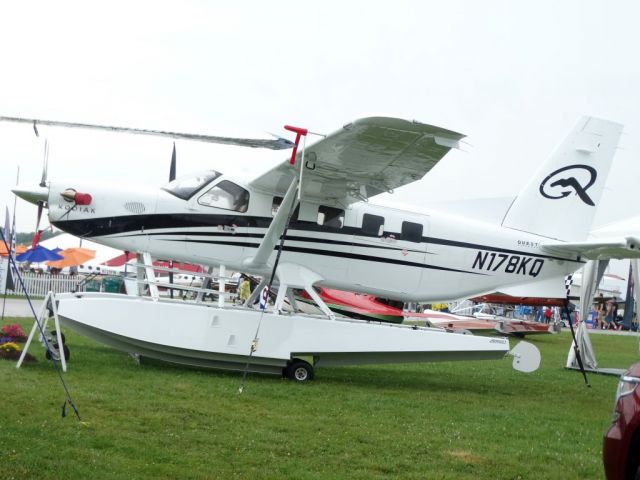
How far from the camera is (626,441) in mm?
4637

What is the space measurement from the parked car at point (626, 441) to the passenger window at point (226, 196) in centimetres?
855

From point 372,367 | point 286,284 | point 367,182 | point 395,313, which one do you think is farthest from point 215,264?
point 395,313

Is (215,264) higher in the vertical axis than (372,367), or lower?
higher

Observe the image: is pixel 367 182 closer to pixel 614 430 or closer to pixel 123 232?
pixel 123 232

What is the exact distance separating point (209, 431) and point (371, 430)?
176 centimetres

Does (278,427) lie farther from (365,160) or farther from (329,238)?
(329,238)

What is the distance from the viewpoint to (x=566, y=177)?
14.3 metres

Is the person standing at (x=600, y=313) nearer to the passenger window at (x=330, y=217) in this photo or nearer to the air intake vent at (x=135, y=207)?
the passenger window at (x=330, y=217)

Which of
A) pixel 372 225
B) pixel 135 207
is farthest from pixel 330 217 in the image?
pixel 135 207

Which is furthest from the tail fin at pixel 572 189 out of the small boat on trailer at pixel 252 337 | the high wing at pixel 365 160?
the high wing at pixel 365 160

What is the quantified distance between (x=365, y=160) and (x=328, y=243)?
2210 mm

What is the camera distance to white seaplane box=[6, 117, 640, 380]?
1136 cm

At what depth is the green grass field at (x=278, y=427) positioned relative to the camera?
6.18 m

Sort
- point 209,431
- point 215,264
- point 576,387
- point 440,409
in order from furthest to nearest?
point 576,387 → point 215,264 → point 440,409 → point 209,431
